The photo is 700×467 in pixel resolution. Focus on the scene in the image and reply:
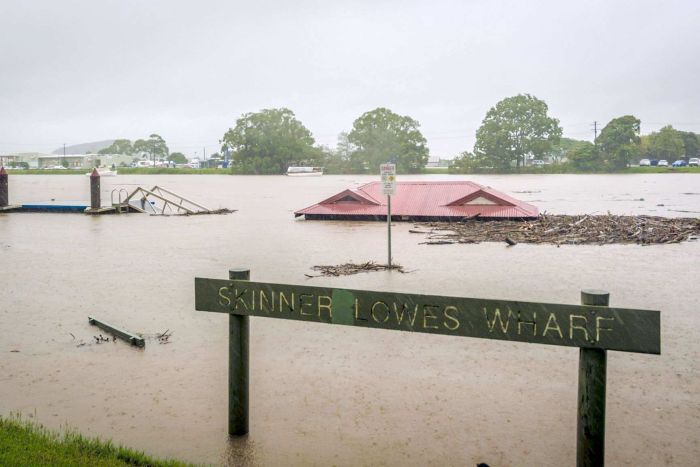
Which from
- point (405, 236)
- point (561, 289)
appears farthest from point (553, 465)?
point (405, 236)

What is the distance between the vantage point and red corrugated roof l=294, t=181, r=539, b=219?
2466 cm

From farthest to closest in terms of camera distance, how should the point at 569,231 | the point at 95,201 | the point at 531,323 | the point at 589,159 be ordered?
the point at 589,159
the point at 95,201
the point at 569,231
the point at 531,323

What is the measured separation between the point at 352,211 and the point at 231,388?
2168 cm

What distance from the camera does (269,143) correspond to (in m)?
141

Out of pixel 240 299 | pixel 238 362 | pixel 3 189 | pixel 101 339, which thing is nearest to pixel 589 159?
pixel 3 189

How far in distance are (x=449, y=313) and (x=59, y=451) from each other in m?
2.69

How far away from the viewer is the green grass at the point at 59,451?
423 cm

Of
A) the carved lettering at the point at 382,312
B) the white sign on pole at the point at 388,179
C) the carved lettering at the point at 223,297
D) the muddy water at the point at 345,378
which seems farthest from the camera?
the white sign on pole at the point at 388,179

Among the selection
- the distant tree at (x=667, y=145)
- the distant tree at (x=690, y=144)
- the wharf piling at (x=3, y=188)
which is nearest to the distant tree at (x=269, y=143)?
the distant tree at (x=667, y=145)

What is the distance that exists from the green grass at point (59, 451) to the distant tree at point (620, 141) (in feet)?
429

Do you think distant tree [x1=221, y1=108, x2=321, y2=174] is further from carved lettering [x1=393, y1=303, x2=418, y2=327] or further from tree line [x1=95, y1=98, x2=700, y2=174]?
carved lettering [x1=393, y1=303, x2=418, y2=327]

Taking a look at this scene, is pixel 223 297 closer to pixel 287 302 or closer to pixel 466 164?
pixel 287 302

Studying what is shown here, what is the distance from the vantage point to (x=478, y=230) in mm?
20906

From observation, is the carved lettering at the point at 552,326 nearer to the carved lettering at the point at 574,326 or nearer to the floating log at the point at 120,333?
the carved lettering at the point at 574,326
